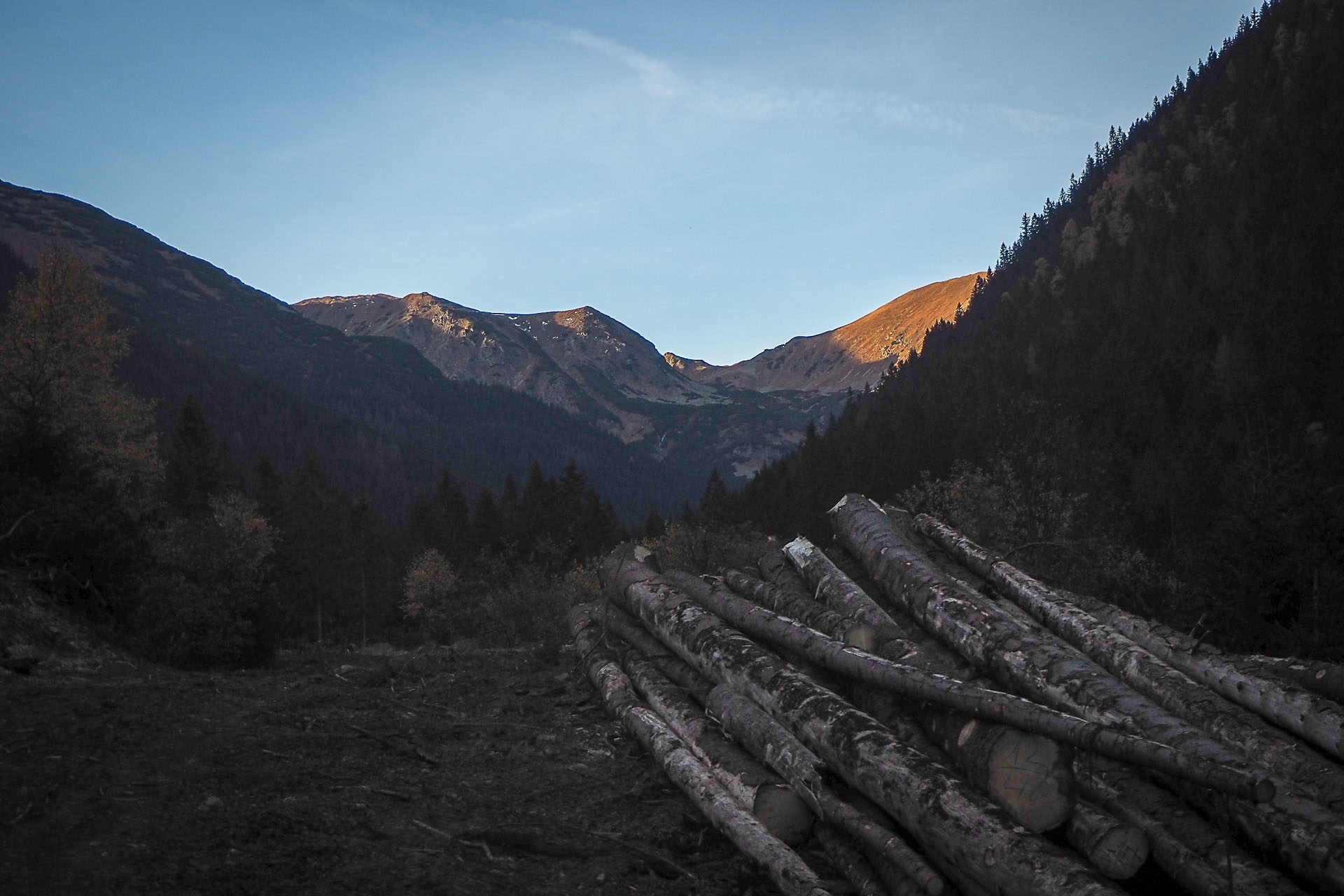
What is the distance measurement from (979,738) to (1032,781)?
47cm

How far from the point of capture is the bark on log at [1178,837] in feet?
14.7

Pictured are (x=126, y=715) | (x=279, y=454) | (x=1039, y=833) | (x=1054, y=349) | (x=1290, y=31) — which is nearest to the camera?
(x=1039, y=833)

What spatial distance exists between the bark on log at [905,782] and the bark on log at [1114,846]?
43 cm

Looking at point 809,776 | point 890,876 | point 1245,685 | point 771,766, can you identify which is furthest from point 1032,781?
point 1245,685

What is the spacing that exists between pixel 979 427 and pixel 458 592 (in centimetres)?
4091

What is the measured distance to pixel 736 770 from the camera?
6516mm

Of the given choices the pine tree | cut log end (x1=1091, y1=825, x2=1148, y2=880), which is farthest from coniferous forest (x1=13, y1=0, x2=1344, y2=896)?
the pine tree

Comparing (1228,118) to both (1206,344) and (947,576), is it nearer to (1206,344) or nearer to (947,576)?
(1206,344)

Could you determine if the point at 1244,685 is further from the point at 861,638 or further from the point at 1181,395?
the point at 1181,395

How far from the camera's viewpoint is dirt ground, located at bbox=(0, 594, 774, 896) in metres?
4.96

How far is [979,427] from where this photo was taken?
59.7m

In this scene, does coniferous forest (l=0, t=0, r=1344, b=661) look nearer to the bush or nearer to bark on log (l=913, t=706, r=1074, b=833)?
the bush

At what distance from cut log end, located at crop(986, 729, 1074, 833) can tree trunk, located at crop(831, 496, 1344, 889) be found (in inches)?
33.3

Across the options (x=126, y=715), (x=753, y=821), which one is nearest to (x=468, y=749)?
(x=126, y=715)
